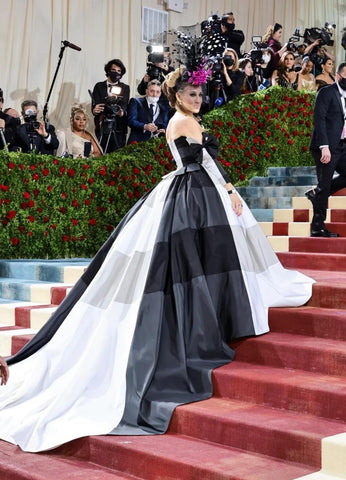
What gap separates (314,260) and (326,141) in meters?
1.00

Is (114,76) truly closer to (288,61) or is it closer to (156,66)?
(156,66)

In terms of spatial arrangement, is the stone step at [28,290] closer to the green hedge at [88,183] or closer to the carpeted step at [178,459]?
the green hedge at [88,183]

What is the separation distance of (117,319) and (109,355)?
0.20 metres

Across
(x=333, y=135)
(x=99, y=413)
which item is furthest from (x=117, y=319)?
(x=333, y=135)

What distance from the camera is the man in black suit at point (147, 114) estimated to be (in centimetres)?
873

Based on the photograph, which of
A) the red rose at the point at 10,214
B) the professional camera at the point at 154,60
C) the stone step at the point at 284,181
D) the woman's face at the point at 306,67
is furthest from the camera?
the woman's face at the point at 306,67

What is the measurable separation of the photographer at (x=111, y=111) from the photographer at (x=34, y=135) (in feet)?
2.43

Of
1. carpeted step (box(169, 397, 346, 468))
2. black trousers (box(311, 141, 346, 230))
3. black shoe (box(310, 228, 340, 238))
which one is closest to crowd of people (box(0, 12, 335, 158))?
black trousers (box(311, 141, 346, 230))

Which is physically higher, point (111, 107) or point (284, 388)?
point (111, 107)

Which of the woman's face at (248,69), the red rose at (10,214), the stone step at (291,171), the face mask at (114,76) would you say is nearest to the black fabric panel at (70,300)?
the red rose at (10,214)

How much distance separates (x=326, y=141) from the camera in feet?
20.2

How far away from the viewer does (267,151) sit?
29.8 ft

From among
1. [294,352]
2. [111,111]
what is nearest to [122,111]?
[111,111]

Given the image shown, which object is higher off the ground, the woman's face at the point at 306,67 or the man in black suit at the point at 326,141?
the woman's face at the point at 306,67
